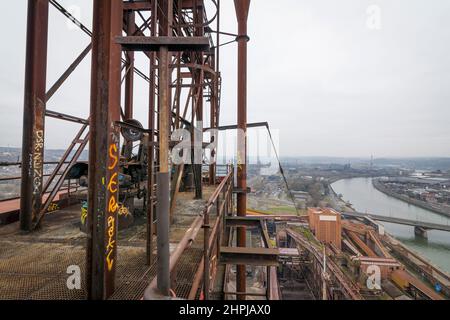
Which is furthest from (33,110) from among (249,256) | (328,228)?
(328,228)

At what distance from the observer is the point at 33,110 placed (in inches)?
154

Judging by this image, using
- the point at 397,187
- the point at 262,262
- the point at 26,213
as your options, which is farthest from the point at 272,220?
the point at 397,187

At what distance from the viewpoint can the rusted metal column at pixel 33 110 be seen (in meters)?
3.88

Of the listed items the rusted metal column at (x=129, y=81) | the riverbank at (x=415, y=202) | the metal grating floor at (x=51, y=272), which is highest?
the rusted metal column at (x=129, y=81)

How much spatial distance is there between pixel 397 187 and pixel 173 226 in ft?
239

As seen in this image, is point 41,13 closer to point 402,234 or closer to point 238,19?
point 238,19

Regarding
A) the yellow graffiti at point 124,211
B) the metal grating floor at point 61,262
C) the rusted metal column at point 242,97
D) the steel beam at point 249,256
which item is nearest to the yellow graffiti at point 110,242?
the metal grating floor at point 61,262

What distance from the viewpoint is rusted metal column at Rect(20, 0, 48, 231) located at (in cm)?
388

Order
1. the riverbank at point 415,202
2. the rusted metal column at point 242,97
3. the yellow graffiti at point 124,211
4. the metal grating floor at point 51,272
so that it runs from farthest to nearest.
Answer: the riverbank at point 415,202 → the rusted metal column at point 242,97 → the yellow graffiti at point 124,211 → the metal grating floor at point 51,272

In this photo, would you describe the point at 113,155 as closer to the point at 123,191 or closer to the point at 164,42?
the point at 164,42
